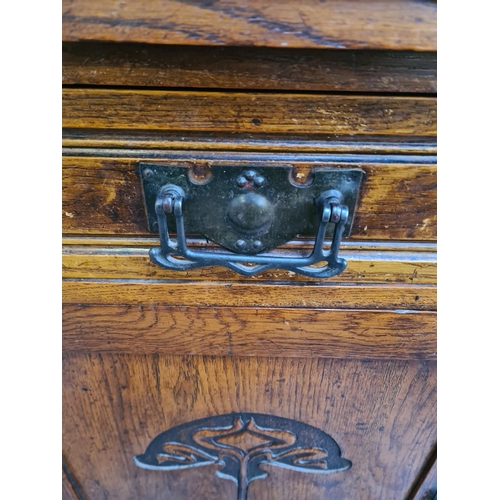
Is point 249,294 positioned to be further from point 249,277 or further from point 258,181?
point 258,181

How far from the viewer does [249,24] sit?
28 cm

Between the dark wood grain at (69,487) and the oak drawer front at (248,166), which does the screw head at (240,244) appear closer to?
the oak drawer front at (248,166)

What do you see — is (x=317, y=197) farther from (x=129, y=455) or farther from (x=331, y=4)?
(x=129, y=455)

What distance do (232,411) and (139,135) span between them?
39 centimetres

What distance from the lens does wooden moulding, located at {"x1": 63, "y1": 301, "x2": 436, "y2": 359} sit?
466 millimetres

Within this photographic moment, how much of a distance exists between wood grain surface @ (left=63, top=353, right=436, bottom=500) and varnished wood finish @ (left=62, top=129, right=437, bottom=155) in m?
0.27

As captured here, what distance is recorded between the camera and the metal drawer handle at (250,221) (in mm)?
A: 364

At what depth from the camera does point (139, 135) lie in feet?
1.18

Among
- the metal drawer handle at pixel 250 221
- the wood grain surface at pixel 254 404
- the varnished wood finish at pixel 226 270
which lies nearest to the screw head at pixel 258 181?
the metal drawer handle at pixel 250 221

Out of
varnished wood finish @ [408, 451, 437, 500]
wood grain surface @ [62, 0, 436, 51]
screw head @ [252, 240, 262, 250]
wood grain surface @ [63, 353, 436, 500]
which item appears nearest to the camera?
wood grain surface @ [62, 0, 436, 51]

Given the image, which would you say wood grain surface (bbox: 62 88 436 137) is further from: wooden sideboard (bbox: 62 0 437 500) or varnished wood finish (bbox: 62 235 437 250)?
varnished wood finish (bbox: 62 235 437 250)

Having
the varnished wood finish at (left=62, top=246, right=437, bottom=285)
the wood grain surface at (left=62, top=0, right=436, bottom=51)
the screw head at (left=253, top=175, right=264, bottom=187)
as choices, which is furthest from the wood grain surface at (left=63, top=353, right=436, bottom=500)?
the wood grain surface at (left=62, top=0, right=436, bottom=51)

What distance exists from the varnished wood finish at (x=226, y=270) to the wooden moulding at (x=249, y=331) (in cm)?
4

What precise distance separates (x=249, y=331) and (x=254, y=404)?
0.14 meters
